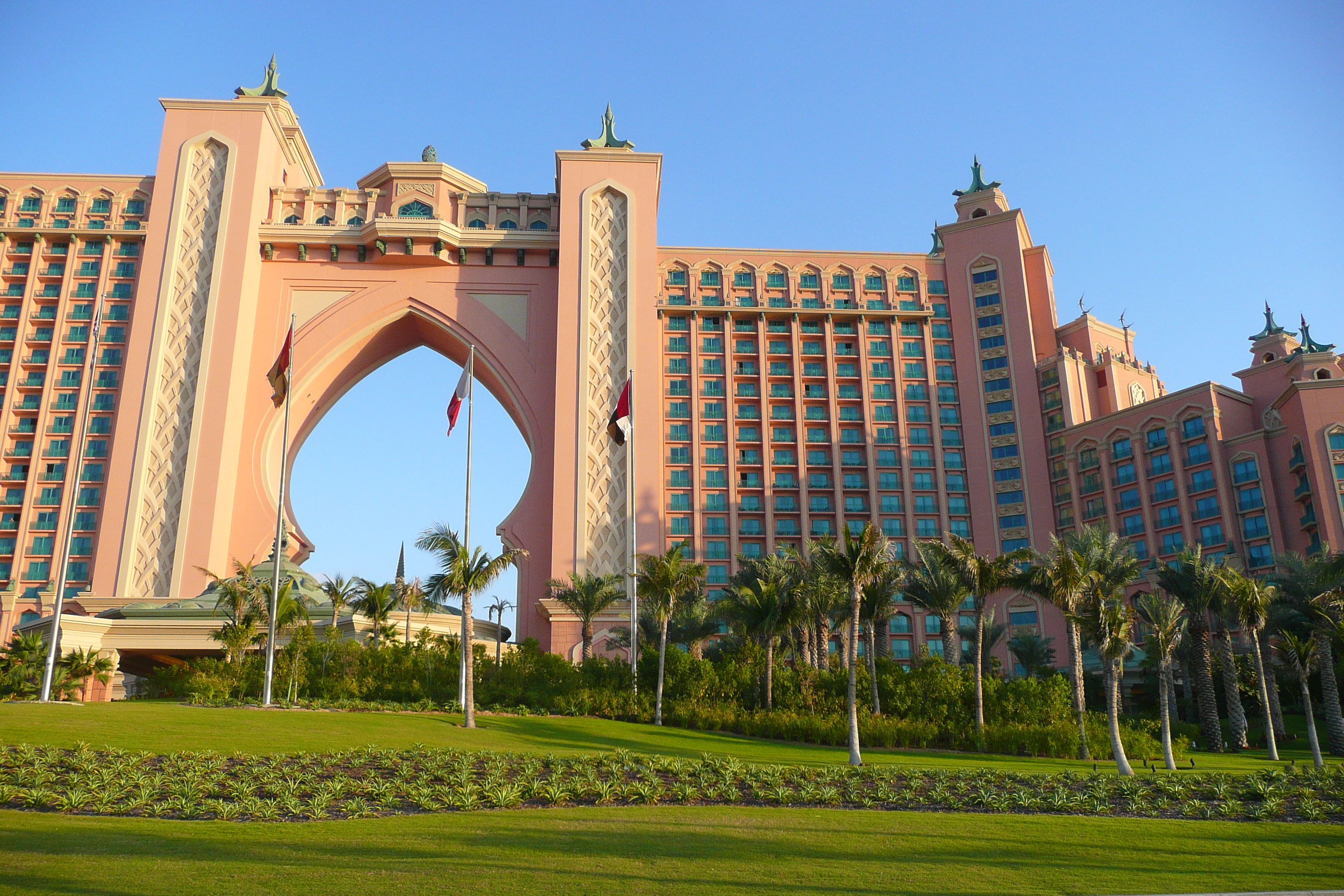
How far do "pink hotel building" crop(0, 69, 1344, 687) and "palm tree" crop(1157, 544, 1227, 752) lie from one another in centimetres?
1528

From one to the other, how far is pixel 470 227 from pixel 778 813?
64080 millimetres

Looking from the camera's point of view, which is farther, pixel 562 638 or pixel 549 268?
pixel 549 268

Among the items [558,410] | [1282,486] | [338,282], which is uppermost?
[338,282]

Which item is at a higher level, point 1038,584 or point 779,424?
point 779,424

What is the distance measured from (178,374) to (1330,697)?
211 ft

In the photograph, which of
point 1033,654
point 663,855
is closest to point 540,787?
point 663,855

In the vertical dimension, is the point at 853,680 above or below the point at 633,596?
below

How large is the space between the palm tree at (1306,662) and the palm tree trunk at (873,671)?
14.6 meters

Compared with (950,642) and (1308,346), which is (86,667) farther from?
(1308,346)

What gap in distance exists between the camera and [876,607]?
40.0 metres

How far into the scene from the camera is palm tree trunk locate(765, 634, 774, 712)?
41844mm

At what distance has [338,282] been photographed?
74.6 meters

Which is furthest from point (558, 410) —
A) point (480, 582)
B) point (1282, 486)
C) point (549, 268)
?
point (1282, 486)

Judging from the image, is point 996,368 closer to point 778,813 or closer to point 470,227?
point 470,227
